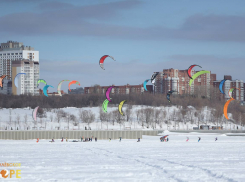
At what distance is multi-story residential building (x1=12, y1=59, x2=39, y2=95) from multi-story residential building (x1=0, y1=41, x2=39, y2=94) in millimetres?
19489

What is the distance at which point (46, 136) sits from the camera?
40406 mm

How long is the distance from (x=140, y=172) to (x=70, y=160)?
4.77 m

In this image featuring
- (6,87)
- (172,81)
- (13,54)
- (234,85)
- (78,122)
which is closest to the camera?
(78,122)

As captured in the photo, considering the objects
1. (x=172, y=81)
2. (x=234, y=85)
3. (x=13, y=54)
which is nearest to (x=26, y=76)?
(x=13, y=54)

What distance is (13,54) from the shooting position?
123 m

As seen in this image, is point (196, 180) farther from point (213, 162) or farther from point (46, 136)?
point (46, 136)

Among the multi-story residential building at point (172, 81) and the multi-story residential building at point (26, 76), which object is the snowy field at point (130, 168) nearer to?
the multi-story residential building at point (26, 76)

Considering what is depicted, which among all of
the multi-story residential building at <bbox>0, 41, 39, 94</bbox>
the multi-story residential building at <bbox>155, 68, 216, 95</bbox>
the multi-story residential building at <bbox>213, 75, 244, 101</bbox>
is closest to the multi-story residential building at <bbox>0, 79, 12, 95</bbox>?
the multi-story residential building at <bbox>0, 41, 39, 94</bbox>

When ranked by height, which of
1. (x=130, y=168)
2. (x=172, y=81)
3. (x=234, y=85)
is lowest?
(x=130, y=168)

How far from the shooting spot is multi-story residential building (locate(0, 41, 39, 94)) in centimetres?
12081

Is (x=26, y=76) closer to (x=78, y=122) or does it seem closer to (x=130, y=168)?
(x=78, y=122)

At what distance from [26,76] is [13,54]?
26519 mm

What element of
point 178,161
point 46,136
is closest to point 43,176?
point 178,161

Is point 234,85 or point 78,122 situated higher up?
point 234,85
